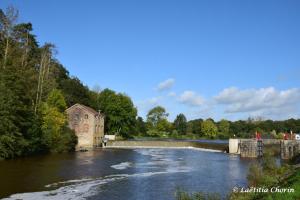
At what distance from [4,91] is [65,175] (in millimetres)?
16458

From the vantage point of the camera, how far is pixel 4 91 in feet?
145

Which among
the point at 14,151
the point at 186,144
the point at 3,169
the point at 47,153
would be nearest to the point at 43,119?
the point at 47,153

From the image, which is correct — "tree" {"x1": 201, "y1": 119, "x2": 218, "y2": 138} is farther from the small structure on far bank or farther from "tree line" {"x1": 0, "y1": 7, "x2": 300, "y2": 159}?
the small structure on far bank

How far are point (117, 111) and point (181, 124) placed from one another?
78.7 metres

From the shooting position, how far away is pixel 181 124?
173 m

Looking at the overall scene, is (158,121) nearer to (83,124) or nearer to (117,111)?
(117,111)

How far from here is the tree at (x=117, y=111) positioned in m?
97.6

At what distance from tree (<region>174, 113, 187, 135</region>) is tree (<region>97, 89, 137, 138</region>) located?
2596 inches

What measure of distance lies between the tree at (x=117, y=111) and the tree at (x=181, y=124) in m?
65.9

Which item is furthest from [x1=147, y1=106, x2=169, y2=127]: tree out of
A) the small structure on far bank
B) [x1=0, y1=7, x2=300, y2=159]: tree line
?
the small structure on far bank

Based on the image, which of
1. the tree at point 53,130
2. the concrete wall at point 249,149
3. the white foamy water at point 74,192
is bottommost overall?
the white foamy water at point 74,192

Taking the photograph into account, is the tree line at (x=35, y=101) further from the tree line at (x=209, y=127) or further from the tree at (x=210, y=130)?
the tree at (x=210, y=130)

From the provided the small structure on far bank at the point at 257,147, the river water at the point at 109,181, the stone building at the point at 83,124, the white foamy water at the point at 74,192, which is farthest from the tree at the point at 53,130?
the white foamy water at the point at 74,192

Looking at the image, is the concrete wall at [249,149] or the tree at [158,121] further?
the tree at [158,121]
